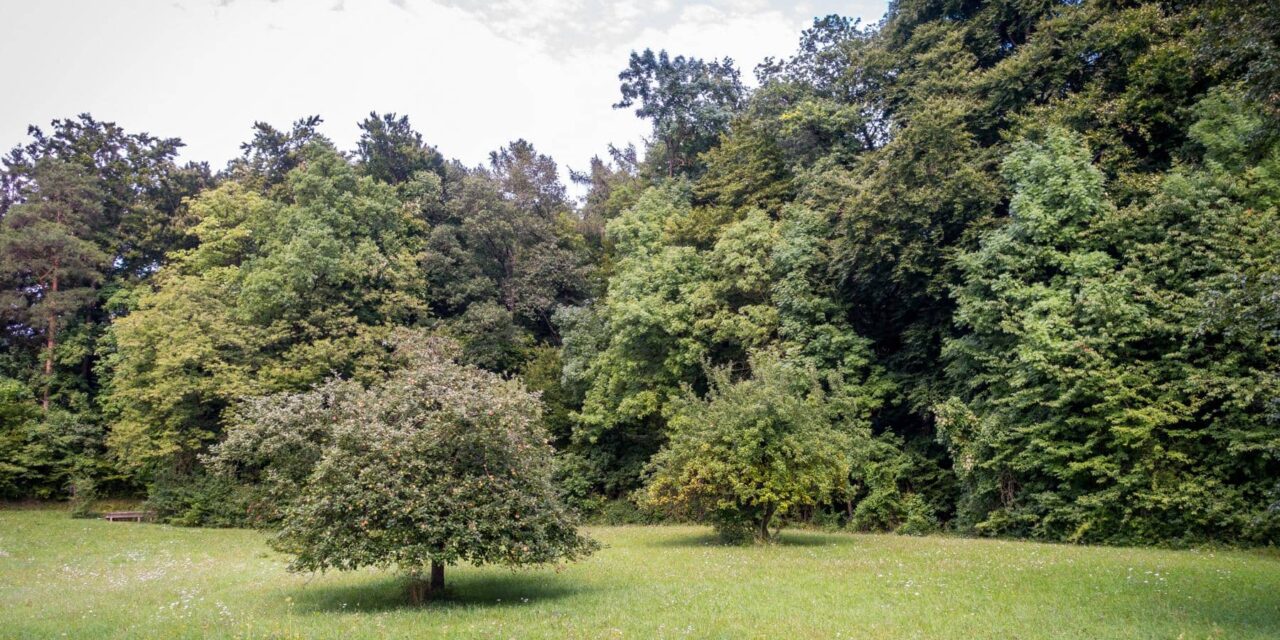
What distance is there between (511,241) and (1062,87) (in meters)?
31.1

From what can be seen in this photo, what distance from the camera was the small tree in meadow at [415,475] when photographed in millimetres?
12812

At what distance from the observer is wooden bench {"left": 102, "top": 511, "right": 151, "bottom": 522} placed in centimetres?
4029

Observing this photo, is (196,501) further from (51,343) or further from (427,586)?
(427,586)

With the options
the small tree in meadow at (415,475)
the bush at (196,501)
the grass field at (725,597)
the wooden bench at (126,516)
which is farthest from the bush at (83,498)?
the small tree in meadow at (415,475)

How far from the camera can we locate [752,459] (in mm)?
22438

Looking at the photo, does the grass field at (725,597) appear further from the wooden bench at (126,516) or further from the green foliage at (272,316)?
the wooden bench at (126,516)

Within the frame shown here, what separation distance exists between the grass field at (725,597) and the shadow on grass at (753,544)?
1.08m

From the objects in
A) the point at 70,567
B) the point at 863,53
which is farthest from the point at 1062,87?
the point at 70,567

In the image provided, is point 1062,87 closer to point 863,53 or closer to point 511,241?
point 863,53

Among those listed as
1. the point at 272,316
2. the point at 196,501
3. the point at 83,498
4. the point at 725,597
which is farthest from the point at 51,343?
the point at 725,597

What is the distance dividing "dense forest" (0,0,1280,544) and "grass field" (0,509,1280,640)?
2.30 meters

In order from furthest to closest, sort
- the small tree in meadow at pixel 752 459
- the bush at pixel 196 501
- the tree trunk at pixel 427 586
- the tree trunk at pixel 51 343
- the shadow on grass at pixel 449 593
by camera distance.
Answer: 1. the tree trunk at pixel 51 343
2. the bush at pixel 196 501
3. the small tree in meadow at pixel 752 459
4. the tree trunk at pixel 427 586
5. the shadow on grass at pixel 449 593

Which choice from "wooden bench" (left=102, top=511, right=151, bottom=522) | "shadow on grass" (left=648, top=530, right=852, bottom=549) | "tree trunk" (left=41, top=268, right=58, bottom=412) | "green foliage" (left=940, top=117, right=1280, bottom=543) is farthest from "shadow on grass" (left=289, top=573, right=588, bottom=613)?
"tree trunk" (left=41, top=268, right=58, bottom=412)

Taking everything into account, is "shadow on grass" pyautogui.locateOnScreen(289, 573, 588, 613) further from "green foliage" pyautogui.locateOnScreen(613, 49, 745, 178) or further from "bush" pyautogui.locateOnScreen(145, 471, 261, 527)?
"green foliage" pyautogui.locateOnScreen(613, 49, 745, 178)
